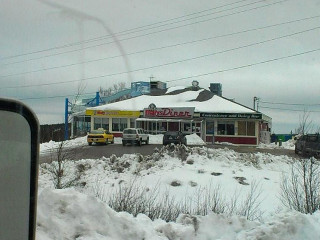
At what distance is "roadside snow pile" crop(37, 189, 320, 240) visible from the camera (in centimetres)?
475

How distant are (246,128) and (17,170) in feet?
160

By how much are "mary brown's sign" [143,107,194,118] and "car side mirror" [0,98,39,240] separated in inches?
1905

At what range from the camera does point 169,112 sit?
5056cm

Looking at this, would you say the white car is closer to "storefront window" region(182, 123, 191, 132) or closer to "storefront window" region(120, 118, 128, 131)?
"storefront window" region(182, 123, 191, 132)

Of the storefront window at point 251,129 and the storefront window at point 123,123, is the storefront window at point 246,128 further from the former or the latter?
the storefront window at point 123,123

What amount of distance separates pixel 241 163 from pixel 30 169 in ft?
58.7

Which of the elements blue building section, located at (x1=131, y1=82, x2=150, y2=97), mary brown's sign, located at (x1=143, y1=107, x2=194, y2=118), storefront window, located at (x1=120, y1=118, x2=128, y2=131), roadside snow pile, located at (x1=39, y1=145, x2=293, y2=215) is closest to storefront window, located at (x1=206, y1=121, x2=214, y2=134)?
mary brown's sign, located at (x1=143, y1=107, x2=194, y2=118)

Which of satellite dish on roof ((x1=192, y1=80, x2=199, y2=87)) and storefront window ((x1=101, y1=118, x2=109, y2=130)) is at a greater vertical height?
satellite dish on roof ((x1=192, y1=80, x2=199, y2=87))

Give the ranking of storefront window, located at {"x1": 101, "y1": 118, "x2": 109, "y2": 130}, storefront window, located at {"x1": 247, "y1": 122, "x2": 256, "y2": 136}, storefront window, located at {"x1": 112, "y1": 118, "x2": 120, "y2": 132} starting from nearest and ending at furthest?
storefront window, located at {"x1": 247, "y1": 122, "x2": 256, "y2": 136} → storefront window, located at {"x1": 112, "y1": 118, "x2": 120, "y2": 132} → storefront window, located at {"x1": 101, "y1": 118, "x2": 109, "y2": 130}

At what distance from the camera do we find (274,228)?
5.63 m

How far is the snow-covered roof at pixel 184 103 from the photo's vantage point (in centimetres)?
5088

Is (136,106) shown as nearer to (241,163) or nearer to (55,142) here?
(241,163)

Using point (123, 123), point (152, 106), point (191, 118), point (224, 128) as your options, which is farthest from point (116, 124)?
point (224, 128)

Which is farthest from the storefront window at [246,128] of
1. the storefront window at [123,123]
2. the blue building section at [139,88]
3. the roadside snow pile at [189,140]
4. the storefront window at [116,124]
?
the storefront window at [116,124]
